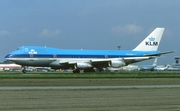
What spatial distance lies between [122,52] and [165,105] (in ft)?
197

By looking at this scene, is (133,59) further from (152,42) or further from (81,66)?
(81,66)

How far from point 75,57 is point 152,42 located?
59.1 feet

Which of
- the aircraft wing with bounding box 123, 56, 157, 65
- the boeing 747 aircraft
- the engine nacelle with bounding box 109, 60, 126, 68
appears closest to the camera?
the boeing 747 aircraft

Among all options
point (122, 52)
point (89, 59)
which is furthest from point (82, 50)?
point (122, 52)

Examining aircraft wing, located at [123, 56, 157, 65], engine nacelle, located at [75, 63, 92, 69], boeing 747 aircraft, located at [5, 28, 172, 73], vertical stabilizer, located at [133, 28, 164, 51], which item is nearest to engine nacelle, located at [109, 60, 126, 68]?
boeing 747 aircraft, located at [5, 28, 172, 73]

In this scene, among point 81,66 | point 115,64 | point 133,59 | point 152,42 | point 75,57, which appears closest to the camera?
point 81,66

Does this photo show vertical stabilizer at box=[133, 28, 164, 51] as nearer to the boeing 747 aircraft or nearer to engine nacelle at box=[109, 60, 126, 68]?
the boeing 747 aircraft

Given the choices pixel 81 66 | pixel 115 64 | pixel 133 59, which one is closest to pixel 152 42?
pixel 133 59

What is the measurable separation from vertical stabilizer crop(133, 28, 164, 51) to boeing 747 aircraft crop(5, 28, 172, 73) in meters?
1.01

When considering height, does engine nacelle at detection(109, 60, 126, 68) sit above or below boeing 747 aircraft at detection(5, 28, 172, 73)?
below

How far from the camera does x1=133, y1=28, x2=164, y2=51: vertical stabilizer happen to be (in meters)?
84.1

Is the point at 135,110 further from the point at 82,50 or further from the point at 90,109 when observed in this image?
the point at 82,50

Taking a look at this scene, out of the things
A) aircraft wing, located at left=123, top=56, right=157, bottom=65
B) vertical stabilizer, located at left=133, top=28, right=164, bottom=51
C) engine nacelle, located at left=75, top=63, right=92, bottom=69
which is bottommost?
engine nacelle, located at left=75, top=63, right=92, bottom=69

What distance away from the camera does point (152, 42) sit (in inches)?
3342
